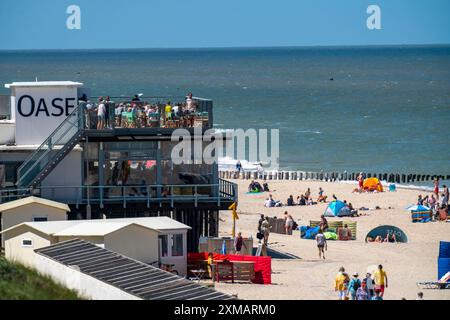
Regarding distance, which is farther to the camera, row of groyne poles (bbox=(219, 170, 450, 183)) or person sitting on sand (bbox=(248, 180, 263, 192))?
row of groyne poles (bbox=(219, 170, 450, 183))

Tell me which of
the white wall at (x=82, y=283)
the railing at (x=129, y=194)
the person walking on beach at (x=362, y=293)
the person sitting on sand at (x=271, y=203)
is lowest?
the person walking on beach at (x=362, y=293)

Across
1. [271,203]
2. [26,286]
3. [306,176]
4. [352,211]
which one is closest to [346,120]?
[306,176]

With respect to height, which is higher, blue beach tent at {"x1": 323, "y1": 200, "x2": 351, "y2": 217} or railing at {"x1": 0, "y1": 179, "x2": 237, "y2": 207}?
railing at {"x1": 0, "y1": 179, "x2": 237, "y2": 207}

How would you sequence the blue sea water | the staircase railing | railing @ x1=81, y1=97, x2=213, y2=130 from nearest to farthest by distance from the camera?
the staircase railing, railing @ x1=81, y1=97, x2=213, y2=130, the blue sea water

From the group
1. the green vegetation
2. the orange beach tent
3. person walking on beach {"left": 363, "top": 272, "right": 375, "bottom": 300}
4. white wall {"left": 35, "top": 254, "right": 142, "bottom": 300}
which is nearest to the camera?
the green vegetation

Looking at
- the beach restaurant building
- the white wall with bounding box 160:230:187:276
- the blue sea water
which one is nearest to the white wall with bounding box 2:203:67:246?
the beach restaurant building

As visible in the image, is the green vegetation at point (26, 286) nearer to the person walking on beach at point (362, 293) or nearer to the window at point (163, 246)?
the person walking on beach at point (362, 293)

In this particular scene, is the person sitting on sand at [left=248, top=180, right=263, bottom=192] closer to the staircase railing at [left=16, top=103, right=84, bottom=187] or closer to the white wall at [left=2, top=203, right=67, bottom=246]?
the staircase railing at [left=16, top=103, right=84, bottom=187]

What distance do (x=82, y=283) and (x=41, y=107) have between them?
14.9m

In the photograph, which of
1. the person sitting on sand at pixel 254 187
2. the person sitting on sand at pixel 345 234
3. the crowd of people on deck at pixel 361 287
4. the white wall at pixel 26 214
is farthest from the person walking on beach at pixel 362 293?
the person sitting on sand at pixel 254 187

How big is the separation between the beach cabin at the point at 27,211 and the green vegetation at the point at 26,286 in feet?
42.2

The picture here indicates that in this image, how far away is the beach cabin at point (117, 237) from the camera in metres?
33.9

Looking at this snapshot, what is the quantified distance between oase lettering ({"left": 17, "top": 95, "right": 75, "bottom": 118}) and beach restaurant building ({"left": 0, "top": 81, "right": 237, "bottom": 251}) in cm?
20

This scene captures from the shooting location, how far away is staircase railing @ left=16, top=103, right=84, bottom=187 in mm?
39969
